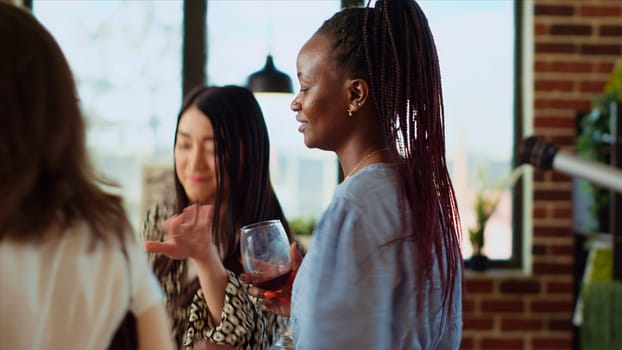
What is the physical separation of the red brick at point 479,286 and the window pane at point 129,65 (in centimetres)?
158

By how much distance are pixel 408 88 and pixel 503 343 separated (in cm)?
268

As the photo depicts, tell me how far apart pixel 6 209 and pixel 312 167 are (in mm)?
3053

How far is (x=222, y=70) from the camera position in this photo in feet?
12.5

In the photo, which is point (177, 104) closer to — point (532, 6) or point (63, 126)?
point (532, 6)

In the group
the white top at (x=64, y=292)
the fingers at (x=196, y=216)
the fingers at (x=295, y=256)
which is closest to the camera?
the white top at (x=64, y=292)

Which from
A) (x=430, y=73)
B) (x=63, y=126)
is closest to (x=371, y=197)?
(x=430, y=73)

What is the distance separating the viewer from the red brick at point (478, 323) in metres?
3.50

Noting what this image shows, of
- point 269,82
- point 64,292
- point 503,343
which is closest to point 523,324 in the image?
point 503,343

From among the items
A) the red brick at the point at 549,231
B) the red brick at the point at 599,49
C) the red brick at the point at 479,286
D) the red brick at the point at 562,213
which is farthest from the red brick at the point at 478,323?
the red brick at the point at 599,49

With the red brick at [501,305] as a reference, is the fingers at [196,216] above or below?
above

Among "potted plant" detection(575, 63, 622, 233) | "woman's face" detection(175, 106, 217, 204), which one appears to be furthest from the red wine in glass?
"potted plant" detection(575, 63, 622, 233)

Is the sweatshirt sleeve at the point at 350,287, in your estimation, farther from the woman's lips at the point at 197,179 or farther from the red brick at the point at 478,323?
the red brick at the point at 478,323

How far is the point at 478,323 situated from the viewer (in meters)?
3.50

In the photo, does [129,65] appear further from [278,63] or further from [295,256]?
[295,256]
